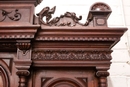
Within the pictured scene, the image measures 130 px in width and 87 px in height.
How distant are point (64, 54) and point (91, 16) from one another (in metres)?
0.27

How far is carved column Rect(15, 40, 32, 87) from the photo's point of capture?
1052 mm

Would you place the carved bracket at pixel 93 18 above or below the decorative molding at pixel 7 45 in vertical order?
above

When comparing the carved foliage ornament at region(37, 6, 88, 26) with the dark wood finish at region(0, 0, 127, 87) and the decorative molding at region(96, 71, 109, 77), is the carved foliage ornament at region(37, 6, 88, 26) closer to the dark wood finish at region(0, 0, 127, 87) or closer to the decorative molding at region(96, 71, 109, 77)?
the dark wood finish at region(0, 0, 127, 87)

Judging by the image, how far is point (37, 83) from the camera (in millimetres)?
1109

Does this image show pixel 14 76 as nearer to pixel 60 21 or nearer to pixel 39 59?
pixel 39 59

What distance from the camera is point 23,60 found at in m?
1.08

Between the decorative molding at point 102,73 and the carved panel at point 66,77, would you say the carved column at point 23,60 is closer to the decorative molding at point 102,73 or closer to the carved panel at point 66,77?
the carved panel at point 66,77

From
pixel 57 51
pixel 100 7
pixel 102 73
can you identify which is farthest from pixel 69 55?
pixel 100 7

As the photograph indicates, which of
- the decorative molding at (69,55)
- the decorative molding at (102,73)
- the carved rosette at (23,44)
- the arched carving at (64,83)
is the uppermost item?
the carved rosette at (23,44)

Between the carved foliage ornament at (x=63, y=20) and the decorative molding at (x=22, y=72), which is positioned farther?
the carved foliage ornament at (x=63, y=20)

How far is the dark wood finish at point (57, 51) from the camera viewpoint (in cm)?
108

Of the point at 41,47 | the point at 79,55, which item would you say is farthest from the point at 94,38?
the point at 41,47

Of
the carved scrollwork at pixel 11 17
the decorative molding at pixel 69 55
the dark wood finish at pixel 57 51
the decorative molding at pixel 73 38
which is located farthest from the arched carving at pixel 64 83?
the carved scrollwork at pixel 11 17

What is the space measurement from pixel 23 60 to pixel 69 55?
0.81ft
